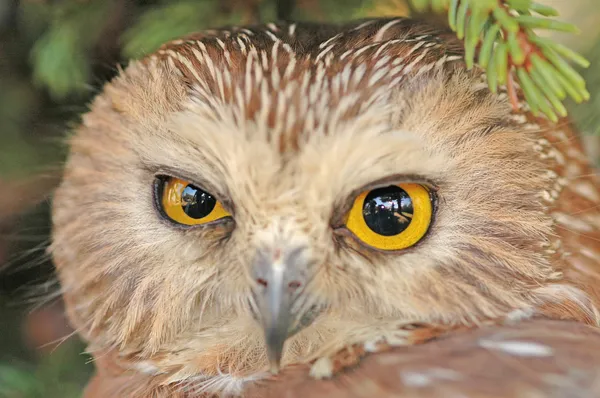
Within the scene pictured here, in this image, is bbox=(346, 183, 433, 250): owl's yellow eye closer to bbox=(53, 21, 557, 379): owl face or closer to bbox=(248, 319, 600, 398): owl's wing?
bbox=(53, 21, 557, 379): owl face

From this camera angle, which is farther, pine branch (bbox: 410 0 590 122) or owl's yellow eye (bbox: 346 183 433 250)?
owl's yellow eye (bbox: 346 183 433 250)

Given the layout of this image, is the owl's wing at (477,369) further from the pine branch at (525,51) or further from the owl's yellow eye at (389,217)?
the pine branch at (525,51)

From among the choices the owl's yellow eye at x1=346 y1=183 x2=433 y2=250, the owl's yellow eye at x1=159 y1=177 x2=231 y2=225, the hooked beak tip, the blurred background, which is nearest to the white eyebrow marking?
the owl's yellow eye at x1=346 y1=183 x2=433 y2=250

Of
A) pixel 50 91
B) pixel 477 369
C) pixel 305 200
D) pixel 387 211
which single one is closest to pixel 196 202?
pixel 305 200

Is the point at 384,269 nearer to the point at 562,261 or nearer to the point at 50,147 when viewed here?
the point at 562,261

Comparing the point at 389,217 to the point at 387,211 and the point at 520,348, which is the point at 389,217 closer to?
the point at 387,211

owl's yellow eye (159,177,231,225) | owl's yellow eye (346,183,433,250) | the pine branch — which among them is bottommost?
owl's yellow eye (346,183,433,250)

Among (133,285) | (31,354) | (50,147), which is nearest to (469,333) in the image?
(133,285)

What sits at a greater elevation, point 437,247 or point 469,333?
point 437,247

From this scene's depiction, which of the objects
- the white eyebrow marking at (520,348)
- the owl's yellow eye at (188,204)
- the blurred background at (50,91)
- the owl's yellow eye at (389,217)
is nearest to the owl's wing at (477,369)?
the white eyebrow marking at (520,348)
